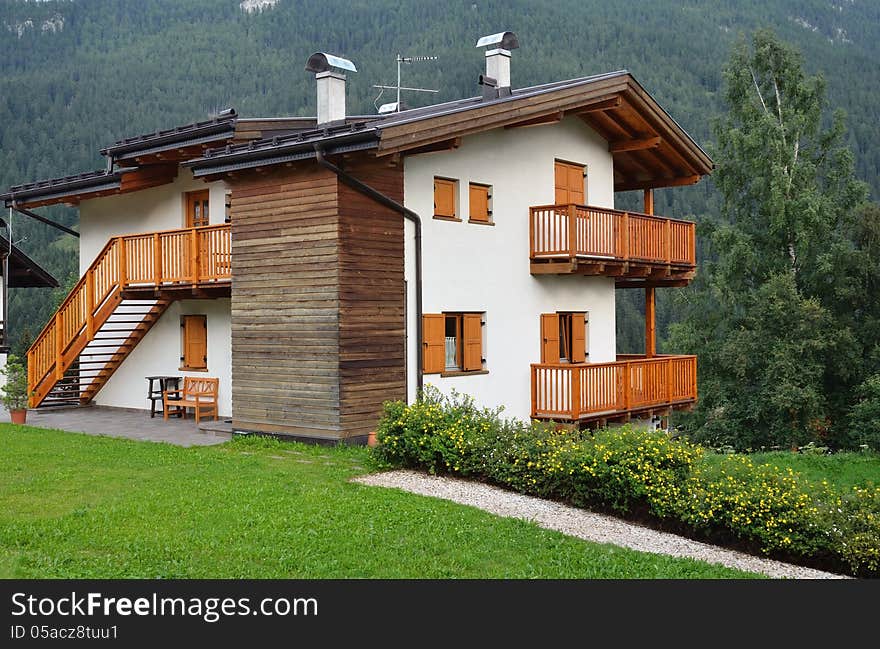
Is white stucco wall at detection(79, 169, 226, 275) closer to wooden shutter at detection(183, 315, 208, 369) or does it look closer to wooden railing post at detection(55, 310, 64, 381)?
wooden shutter at detection(183, 315, 208, 369)

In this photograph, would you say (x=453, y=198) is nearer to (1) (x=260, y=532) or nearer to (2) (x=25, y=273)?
(1) (x=260, y=532)

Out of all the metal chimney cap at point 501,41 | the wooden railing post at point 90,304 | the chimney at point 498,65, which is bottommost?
the wooden railing post at point 90,304

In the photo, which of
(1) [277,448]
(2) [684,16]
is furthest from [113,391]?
(2) [684,16]

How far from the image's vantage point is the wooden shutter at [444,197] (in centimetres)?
1753

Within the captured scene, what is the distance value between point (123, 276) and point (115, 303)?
650 millimetres

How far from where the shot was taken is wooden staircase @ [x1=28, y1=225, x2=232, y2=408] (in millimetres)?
18047

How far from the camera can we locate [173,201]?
20922 mm

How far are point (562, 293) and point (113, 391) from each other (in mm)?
10239

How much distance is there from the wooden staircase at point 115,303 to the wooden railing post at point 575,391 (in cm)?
666

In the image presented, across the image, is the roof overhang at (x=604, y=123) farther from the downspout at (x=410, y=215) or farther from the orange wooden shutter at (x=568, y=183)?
the orange wooden shutter at (x=568, y=183)

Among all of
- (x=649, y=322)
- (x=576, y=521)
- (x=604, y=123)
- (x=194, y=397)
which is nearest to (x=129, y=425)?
(x=194, y=397)

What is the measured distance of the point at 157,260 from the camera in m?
18.6

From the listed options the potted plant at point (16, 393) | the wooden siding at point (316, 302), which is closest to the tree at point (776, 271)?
the wooden siding at point (316, 302)

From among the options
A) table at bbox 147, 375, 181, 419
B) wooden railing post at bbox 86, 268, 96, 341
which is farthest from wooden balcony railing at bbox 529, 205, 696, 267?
wooden railing post at bbox 86, 268, 96, 341
